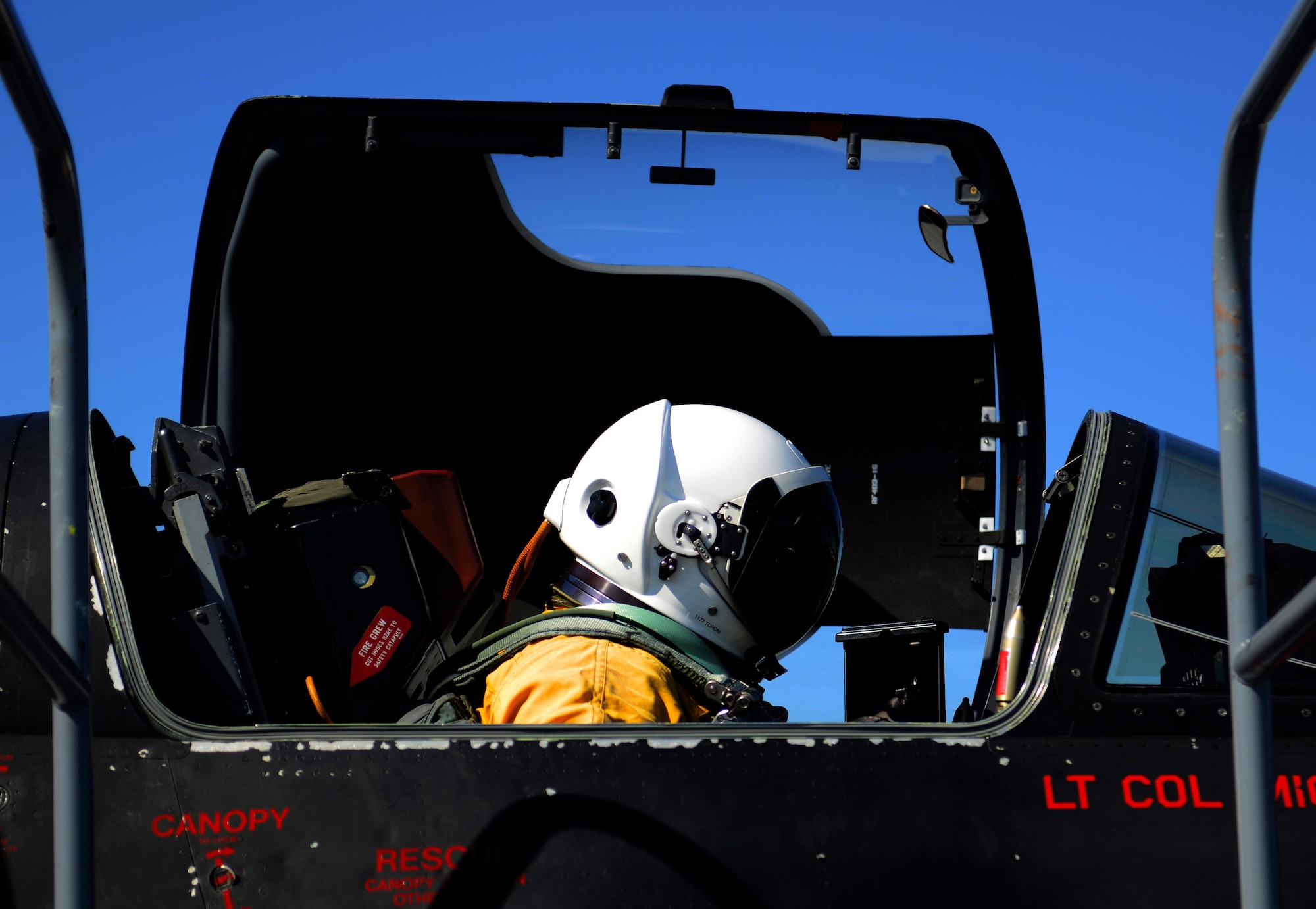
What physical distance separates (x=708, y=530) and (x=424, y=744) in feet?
2.90

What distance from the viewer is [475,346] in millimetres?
→ 3164

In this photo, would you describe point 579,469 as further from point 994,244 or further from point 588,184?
point 994,244

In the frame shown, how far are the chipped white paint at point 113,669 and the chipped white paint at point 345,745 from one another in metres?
0.29

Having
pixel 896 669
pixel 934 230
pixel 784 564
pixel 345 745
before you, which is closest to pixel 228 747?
pixel 345 745

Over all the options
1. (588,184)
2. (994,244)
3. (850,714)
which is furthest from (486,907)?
(994,244)

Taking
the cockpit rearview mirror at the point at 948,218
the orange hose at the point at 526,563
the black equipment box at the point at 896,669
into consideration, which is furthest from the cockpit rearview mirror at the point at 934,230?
the orange hose at the point at 526,563

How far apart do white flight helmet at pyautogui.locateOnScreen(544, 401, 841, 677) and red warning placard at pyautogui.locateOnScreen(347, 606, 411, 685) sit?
1.19 ft

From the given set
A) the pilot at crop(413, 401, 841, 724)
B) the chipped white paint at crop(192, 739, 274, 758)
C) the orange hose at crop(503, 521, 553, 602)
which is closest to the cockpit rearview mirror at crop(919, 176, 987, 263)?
the pilot at crop(413, 401, 841, 724)

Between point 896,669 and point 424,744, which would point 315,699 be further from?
point 896,669

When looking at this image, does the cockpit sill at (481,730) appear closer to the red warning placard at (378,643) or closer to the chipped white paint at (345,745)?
the chipped white paint at (345,745)

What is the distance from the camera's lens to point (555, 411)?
10.7ft

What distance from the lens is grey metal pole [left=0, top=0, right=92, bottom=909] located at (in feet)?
3.92

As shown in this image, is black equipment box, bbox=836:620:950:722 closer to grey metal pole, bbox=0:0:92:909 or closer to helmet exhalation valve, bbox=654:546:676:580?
helmet exhalation valve, bbox=654:546:676:580

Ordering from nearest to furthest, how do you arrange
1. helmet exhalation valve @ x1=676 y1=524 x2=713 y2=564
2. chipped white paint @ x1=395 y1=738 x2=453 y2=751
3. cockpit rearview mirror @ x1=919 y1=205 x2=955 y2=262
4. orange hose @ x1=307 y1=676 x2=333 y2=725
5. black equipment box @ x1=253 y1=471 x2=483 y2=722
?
chipped white paint @ x1=395 y1=738 x2=453 y2=751 < orange hose @ x1=307 y1=676 x2=333 y2=725 < black equipment box @ x1=253 y1=471 x2=483 y2=722 < helmet exhalation valve @ x1=676 y1=524 x2=713 y2=564 < cockpit rearview mirror @ x1=919 y1=205 x2=955 y2=262
